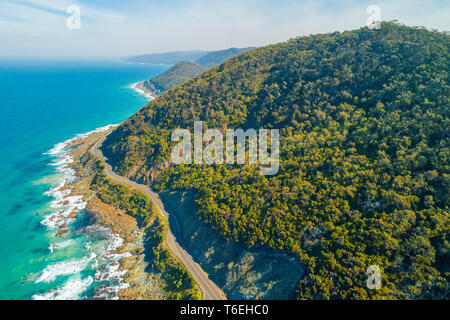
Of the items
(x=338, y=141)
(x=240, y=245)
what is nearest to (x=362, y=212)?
(x=338, y=141)

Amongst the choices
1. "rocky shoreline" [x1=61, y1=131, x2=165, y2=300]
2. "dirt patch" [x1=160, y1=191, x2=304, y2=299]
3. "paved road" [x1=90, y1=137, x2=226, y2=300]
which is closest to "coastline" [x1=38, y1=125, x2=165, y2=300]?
"rocky shoreline" [x1=61, y1=131, x2=165, y2=300]

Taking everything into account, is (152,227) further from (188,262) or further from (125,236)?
(188,262)

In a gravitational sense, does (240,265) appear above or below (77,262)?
above

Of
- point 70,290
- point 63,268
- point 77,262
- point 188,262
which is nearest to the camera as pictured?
point 70,290

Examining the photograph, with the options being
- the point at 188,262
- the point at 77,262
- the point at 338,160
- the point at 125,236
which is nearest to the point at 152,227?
the point at 125,236

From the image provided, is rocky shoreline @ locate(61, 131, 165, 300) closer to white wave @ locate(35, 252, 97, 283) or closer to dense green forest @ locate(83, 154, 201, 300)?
dense green forest @ locate(83, 154, 201, 300)

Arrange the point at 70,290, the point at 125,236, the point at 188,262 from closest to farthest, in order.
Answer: the point at 70,290 → the point at 188,262 → the point at 125,236
